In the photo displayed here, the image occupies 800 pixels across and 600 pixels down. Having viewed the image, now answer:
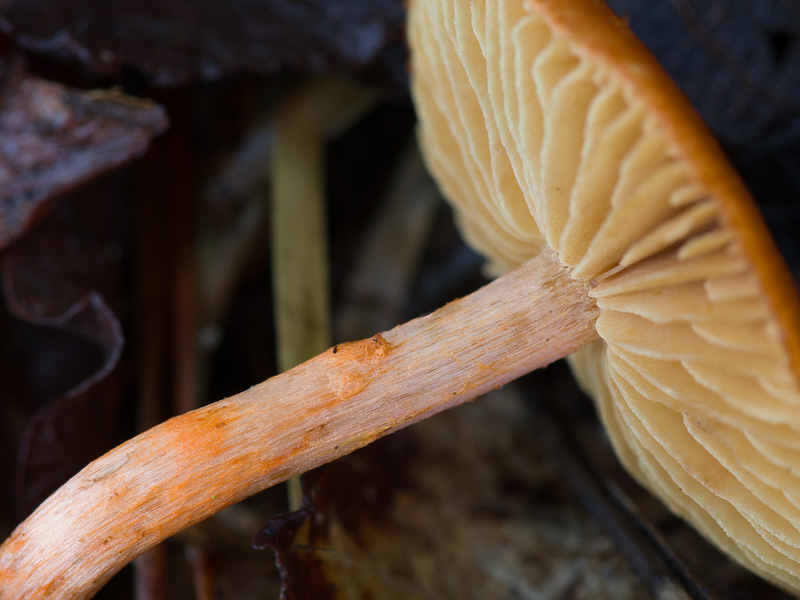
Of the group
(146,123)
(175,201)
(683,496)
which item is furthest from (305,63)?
(683,496)

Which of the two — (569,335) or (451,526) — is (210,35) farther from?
(451,526)

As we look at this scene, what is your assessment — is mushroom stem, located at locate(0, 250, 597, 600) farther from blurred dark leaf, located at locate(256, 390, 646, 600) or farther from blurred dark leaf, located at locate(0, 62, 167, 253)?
blurred dark leaf, located at locate(0, 62, 167, 253)

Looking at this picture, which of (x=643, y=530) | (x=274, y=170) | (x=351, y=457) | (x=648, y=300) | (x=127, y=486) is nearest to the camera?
(x=648, y=300)

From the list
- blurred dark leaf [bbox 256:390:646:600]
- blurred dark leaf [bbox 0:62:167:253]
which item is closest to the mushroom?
blurred dark leaf [bbox 256:390:646:600]

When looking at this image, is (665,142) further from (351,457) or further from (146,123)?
(146,123)

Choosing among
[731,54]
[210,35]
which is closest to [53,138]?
[210,35]

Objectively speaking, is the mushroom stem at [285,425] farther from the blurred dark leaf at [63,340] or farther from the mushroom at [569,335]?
the blurred dark leaf at [63,340]

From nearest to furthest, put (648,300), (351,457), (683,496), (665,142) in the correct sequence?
1. (665,142)
2. (648,300)
3. (683,496)
4. (351,457)
